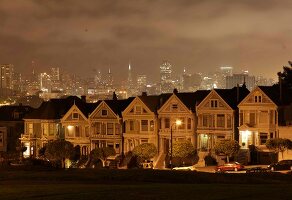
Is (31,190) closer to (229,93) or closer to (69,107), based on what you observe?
(229,93)

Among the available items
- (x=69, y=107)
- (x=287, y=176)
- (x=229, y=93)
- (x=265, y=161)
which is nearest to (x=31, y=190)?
(x=287, y=176)

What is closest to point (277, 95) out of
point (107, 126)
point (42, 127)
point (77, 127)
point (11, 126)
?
point (107, 126)

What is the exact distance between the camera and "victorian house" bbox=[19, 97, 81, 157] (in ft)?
227

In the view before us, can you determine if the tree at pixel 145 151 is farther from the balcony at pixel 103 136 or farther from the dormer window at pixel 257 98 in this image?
the dormer window at pixel 257 98

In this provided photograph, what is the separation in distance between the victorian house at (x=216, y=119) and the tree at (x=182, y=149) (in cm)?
257

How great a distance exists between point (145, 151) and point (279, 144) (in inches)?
517

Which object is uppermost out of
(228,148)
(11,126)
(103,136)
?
(11,126)

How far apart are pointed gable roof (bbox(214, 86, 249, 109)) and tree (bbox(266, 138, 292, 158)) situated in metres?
7.10

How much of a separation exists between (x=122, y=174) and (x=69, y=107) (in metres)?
35.5

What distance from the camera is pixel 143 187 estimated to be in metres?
29.0

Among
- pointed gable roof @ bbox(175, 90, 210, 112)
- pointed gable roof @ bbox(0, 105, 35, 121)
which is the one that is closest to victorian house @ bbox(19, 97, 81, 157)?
pointed gable roof @ bbox(0, 105, 35, 121)

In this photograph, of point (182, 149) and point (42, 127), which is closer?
point (182, 149)

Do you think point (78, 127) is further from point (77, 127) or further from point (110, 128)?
point (110, 128)

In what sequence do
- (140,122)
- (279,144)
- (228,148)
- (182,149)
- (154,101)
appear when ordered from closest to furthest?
1. (279,144)
2. (228,148)
3. (182,149)
4. (140,122)
5. (154,101)
